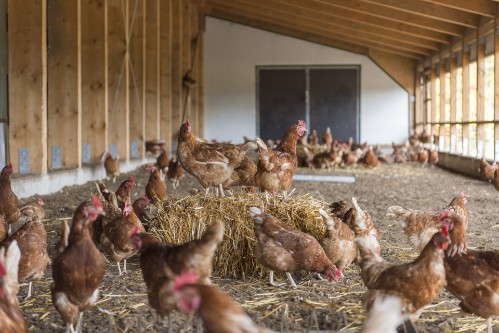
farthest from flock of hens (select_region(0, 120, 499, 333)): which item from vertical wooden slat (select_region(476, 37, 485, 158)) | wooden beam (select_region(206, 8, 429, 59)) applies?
wooden beam (select_region(206, 8, 429, 59))

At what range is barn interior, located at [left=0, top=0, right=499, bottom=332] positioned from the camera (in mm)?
5062

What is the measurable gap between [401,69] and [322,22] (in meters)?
5.56

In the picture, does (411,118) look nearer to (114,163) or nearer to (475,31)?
(475,31)

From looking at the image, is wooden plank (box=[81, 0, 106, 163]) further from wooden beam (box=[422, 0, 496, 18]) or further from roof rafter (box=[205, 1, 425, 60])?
roof rafter (box=[205, 1, 425, 60])

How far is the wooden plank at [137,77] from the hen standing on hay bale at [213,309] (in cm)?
1266

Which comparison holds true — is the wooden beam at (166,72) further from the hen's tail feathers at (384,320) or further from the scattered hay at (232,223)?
the hen's tail feathers at (384,320)

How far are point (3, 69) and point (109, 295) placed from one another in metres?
6.35

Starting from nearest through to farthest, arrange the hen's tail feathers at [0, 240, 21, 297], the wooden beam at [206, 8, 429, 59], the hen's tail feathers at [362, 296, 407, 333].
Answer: the hen's tail feathers at [362, 296, 407, 333] < the hen's tail feathers at [0, 240, 21, 297] < the wooden beam at [206, 8, 429, 59]

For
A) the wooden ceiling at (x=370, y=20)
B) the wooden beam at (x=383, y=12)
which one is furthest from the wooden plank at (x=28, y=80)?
the wooden beam at (x=383, y=12)

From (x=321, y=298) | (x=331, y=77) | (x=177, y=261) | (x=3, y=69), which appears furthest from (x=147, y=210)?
(x=331, y=77)

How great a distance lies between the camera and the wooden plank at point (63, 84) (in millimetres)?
10789

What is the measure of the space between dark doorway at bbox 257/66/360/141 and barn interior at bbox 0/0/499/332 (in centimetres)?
5

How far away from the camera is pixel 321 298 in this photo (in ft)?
15.7

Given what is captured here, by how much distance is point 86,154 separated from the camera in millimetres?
12422
